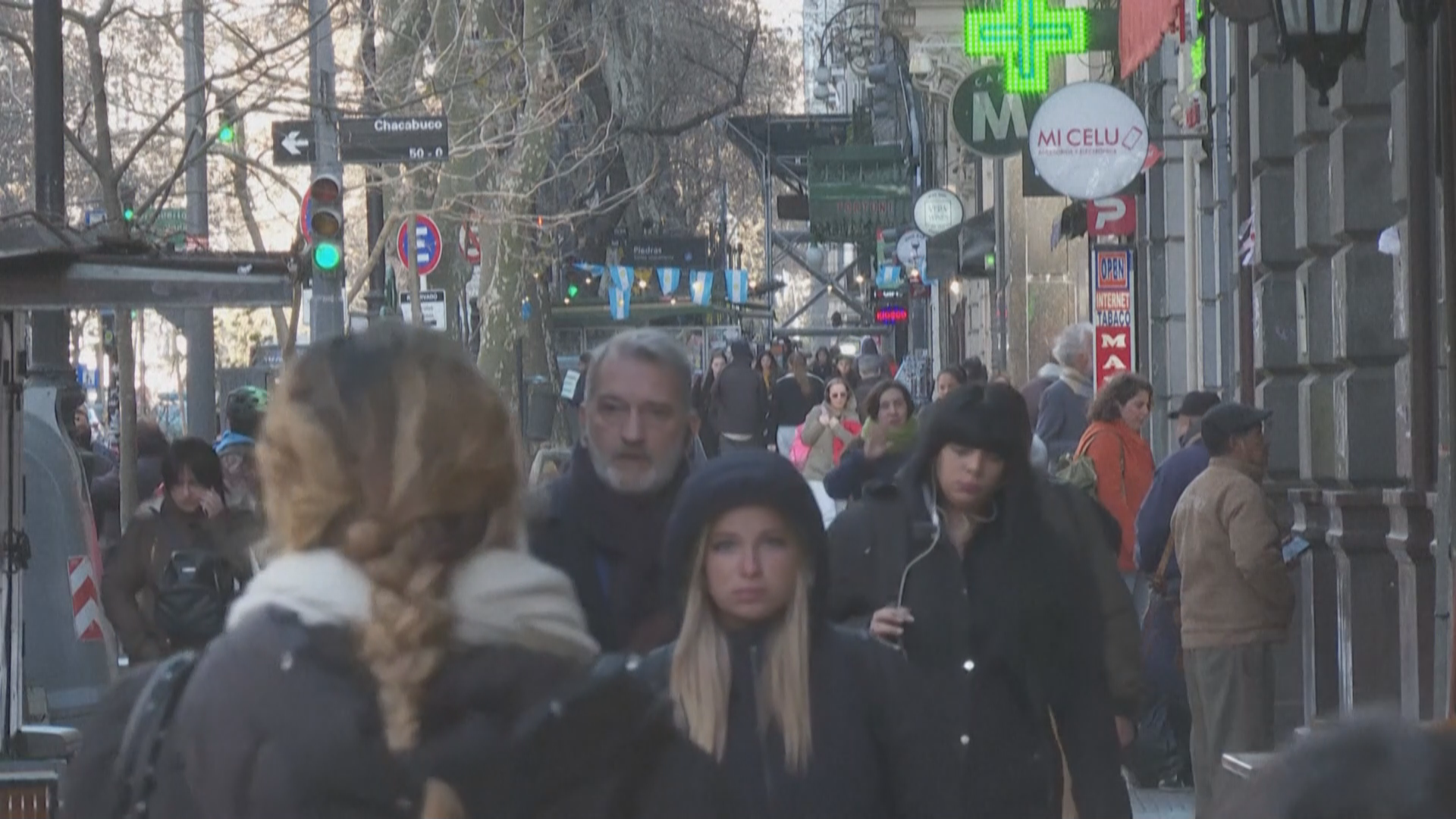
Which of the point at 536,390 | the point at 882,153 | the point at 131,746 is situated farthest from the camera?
the point at 882,153

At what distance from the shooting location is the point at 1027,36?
19875mm

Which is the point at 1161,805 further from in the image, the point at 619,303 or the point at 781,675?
the point at 619,303

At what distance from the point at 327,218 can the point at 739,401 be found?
359 inches

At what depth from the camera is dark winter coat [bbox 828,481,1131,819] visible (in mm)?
5809

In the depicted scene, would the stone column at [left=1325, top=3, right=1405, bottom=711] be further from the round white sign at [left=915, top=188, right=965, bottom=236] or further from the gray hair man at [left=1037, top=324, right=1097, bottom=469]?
the round white sign at [left=915, top=188, right=965, bottom=236]

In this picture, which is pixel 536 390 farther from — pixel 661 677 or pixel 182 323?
pixel 661 677

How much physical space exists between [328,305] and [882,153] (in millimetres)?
28300

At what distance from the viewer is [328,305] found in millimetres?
18391

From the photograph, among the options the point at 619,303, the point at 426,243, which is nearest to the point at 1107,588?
the point at 426,243

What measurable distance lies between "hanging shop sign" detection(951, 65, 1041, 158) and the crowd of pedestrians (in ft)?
45.3

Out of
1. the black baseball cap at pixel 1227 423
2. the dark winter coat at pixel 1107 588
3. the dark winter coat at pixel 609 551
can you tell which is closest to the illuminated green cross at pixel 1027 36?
the black baseball cap at pixel 1227 423

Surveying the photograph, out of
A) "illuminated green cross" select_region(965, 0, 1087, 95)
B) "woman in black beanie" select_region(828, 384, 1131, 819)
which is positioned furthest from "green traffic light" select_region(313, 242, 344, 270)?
"woman in black beanie" select_region(828, 384, 1131, 819)

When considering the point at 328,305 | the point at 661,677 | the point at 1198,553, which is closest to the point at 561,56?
the point at 328,305

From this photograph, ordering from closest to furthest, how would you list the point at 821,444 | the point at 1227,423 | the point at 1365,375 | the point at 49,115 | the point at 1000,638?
the point at 1000,638, the point at 1227,423, the point at 1365,375, the point at 49,115, the point at 821,444
